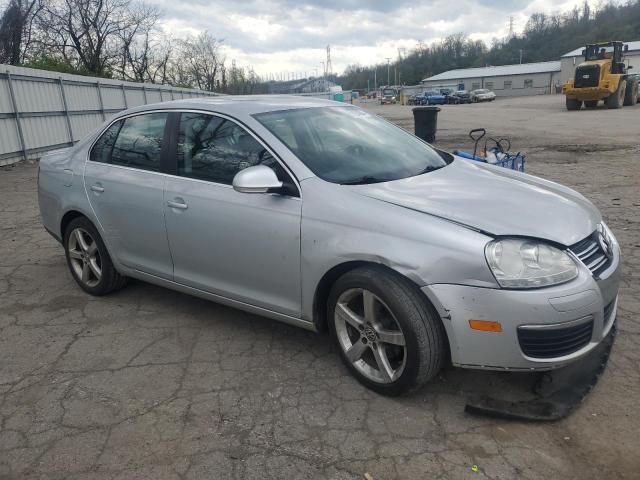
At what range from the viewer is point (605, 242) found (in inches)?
113

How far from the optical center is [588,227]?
2762 millimetres

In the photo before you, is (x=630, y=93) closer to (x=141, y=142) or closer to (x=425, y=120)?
(x=425, y=120)

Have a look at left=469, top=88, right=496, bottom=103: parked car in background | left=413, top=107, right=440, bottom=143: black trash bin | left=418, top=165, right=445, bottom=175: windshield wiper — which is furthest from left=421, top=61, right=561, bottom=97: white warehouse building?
left=418, top=165, right=445, bottom=175: windshield wiper

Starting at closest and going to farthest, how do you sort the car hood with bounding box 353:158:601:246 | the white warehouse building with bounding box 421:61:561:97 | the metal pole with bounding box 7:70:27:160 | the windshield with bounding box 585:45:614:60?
the car hood with bounding box 353:158:601:246, the metal pole with bounding box 7:70:27:160, the windshield with bounding box 585:45:614:60, the white warehouse building with bounding box 421:61:561:97

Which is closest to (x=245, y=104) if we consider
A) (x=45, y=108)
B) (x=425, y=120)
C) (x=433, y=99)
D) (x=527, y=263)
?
(x=527, y=263)

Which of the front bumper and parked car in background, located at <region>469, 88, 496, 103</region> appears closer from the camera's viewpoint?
the front bumper

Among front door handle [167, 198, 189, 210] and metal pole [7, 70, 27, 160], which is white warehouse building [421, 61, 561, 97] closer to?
metal pole [7, 70, 27, 160]

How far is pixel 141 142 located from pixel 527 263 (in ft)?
9.18

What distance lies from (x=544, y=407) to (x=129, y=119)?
3421 mm

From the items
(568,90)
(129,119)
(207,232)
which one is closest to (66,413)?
(207,232)

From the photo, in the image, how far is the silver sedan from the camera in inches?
95.7

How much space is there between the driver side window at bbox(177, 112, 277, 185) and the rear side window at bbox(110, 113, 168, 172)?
0.75 feet

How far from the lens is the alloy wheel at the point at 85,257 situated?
Answer: 423 cm

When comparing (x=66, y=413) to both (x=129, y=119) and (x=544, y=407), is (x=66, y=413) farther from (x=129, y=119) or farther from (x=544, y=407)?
(x=544, y=407)
